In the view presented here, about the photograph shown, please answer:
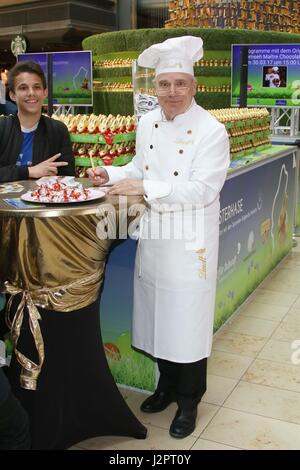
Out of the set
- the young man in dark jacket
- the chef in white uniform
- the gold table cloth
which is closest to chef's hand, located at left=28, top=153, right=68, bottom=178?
the young man in dark jacket

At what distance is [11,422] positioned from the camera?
1.85 meters

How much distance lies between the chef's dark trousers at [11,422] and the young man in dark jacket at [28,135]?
976 millimetres

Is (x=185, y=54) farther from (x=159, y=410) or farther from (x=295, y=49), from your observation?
(x=295, y=49)

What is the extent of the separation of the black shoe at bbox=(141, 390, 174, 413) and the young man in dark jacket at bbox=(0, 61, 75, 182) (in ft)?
3.84

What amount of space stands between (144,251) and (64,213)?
66cm

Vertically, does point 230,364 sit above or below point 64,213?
below

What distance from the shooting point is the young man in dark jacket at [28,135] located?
2.45m

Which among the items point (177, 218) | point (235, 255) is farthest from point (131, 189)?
point (235, 255)

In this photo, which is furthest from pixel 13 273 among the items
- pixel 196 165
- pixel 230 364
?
pixel 230 364

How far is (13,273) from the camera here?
198cm

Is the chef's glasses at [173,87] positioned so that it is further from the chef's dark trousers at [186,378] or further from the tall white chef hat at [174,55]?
the chef's dark trousers at [186,378]

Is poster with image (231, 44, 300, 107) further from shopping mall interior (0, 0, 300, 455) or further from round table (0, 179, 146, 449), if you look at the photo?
round table (0, 179, 146, 449)

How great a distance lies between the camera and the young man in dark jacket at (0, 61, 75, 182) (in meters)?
2.45

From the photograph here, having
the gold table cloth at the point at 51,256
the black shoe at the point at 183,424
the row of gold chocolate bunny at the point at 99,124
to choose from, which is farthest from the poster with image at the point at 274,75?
the gold table cloth at the point at 51,256
